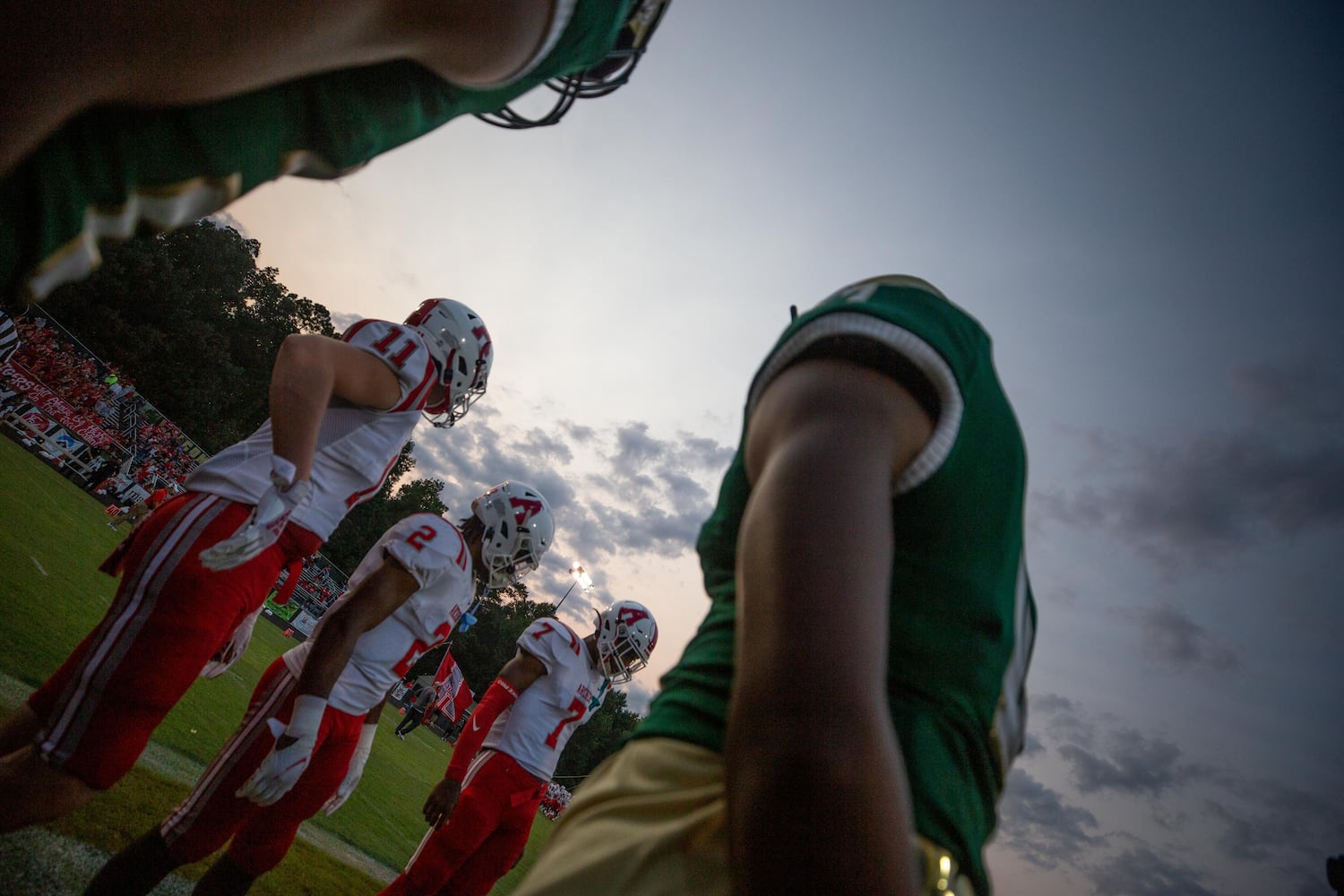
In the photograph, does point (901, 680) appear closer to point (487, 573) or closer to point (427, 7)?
point (427, 7)

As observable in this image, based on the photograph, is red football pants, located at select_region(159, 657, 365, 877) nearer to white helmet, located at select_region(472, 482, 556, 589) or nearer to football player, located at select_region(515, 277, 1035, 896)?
white helmet, located at select_region(472, 482, 556, 589)

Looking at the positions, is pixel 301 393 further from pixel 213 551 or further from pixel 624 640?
pixel 624 640

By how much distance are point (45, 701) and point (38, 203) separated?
2566 millimetres

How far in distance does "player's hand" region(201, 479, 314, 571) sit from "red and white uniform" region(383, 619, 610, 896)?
3792 millimetres

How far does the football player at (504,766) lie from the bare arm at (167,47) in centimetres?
600

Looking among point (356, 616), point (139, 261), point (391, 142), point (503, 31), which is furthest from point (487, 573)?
point (139, 261)

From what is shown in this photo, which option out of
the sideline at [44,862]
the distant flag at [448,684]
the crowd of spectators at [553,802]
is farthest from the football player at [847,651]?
the crowd of spectators at [553,802]

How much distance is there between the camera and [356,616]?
376 centimetres

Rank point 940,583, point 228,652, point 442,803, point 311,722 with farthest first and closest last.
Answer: point 442,803, point 228,652, point 311,722, point 940,583

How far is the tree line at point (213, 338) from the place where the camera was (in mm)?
31219

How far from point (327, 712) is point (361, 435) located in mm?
2033

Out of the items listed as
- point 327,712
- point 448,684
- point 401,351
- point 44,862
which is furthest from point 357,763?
point 448,684

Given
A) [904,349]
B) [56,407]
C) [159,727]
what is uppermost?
[56,407]

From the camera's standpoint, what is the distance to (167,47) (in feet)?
2.22
